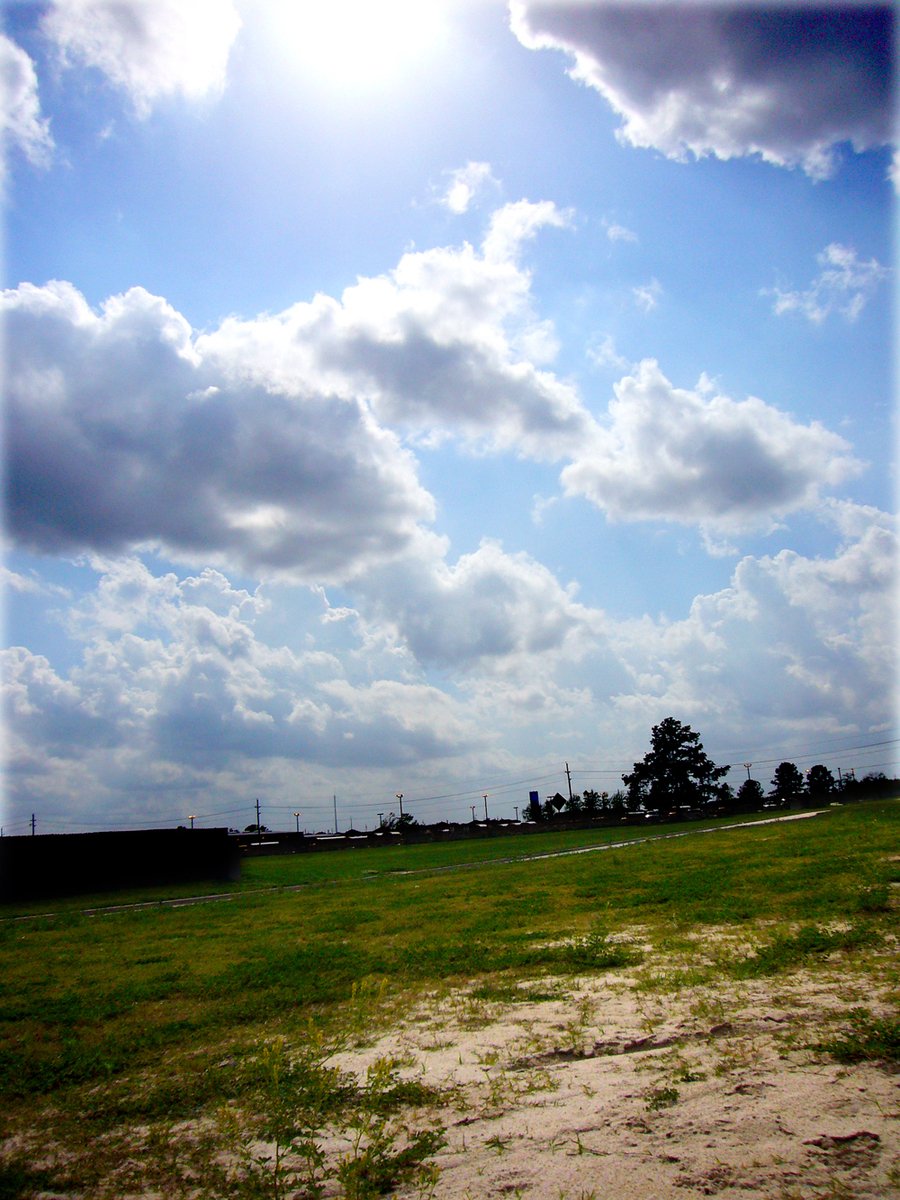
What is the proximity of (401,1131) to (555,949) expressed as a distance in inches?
249

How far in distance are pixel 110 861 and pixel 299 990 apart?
101 ft

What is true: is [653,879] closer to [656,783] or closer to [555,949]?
[555,949]

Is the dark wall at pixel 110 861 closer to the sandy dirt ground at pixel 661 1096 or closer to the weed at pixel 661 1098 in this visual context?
the sandy dirt ground at pixel 661 1096

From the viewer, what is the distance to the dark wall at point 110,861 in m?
33.8

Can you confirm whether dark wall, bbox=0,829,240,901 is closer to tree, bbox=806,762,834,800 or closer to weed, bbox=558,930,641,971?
weed, bbox=558,930,641,971

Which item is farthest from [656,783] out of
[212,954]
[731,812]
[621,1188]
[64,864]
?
[621,1188]

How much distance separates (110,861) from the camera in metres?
36.5

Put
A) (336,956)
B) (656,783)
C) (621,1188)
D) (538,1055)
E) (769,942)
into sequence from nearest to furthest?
1. (621,1188)
2. (538,1055)
3. (769,942)
4. (336,956)
5. (656,783)

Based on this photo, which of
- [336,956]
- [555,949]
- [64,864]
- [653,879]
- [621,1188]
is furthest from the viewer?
[64,864]

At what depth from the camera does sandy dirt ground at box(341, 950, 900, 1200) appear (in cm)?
483

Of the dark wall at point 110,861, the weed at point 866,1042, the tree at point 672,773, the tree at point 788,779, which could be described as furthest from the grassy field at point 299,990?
the tree at point 788,779

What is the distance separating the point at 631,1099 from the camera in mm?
5926

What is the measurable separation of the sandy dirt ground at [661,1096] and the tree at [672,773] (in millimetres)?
128214

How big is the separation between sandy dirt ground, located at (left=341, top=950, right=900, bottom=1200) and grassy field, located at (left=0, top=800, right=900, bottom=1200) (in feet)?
1.46
